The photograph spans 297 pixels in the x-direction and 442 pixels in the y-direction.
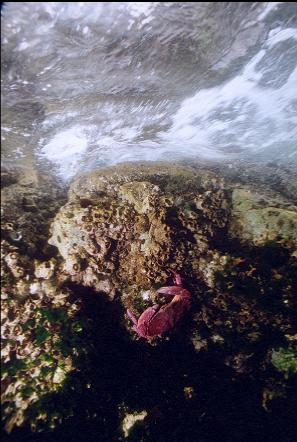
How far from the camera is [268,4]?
5586mm

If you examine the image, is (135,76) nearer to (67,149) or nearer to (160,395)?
(67,149)

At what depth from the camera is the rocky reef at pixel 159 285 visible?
6418mm

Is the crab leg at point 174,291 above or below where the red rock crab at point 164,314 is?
above

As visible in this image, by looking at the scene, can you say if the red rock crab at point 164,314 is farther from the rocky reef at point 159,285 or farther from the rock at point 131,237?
the rock at point 131,237

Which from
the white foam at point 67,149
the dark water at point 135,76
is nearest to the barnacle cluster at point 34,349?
the dark water at point 135,76

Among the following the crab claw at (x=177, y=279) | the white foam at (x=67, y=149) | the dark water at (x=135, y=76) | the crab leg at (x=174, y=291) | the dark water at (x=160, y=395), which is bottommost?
the dark water at (x=160, y=395)

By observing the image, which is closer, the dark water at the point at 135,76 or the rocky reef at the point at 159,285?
the dark water at the point at 135,76

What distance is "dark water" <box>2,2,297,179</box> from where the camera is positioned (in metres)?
5.31

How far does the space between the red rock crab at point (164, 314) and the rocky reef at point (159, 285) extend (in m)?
0.28

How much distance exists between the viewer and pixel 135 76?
688 cm

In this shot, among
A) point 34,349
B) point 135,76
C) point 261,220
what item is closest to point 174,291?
point 34,349

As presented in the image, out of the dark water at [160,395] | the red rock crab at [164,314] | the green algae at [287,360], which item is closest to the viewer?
the dark water at [160,395]

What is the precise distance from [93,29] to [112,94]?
192 centimetres

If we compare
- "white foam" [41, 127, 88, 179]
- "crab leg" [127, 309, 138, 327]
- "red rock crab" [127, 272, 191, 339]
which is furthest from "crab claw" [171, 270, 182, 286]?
"white foam" [41, 127, 88, 179]
